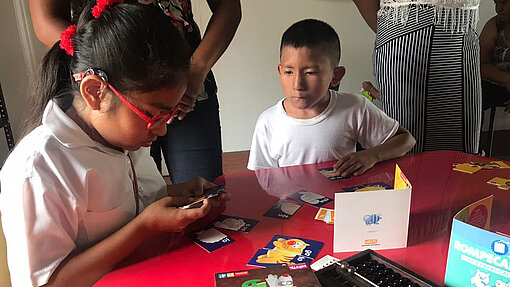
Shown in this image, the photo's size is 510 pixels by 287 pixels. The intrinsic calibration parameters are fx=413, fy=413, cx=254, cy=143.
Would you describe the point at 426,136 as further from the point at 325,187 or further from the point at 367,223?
the point at 367,223

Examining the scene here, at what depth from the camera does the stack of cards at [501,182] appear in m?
1.12

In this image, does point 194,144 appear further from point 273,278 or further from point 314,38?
point 273,278

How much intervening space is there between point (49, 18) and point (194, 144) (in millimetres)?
558

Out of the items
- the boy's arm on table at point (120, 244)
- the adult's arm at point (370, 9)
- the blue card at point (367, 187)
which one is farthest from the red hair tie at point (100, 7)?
the adult's arm at point (370, 9)

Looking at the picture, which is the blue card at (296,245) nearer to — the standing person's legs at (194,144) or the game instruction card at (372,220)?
the game instruction card at (372,220)

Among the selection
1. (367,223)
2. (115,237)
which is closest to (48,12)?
(115,237)

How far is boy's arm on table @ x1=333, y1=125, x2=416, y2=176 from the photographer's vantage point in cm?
127

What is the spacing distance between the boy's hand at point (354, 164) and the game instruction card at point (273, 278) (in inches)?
23.5

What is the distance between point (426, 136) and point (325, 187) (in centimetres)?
69

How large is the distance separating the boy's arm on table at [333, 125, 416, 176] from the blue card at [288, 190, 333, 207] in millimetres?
181

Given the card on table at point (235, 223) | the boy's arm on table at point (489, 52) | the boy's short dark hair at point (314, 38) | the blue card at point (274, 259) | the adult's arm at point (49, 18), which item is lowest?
the blue card at point (274, 259)

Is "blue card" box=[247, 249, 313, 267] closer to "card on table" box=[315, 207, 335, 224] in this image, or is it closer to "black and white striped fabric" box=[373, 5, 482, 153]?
"card on table" box=[315, 207, 335, 224]

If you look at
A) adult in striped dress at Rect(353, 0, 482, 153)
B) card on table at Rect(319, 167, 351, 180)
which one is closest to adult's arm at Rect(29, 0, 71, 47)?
card on table at Rect(319, 167, 351, 180)

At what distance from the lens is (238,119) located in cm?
333
